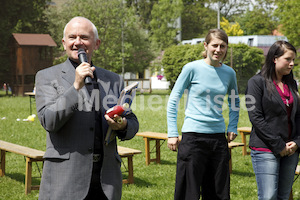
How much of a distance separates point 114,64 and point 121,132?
119ft

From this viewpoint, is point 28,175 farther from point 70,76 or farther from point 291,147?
point 70,76

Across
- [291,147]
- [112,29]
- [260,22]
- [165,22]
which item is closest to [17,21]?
[112,29]

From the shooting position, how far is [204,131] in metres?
4.29

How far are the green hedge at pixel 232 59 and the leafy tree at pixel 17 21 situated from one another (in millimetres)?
13909

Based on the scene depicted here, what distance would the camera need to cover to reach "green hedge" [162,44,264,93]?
36656 millimetres

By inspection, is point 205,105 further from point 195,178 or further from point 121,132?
point 121,132

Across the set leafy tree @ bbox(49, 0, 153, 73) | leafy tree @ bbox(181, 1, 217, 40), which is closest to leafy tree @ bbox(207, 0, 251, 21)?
leafy tree @ bbox(181, 1, 217, 40)

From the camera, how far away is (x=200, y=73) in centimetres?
438

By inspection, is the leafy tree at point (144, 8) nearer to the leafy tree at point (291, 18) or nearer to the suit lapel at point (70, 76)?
the leafy tree at point (291, 18)

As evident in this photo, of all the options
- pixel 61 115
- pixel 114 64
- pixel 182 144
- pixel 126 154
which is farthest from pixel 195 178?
pixel 114 64

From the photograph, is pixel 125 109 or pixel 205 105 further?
pixel 205 105

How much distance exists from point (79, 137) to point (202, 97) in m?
1.87

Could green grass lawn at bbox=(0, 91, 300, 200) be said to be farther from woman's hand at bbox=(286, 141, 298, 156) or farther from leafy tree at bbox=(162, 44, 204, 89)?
leafy tree at bbox=(162, 44, 204, 89)

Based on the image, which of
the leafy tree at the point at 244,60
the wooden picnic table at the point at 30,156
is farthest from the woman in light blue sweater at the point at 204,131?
the leafy tree at the point at 244,60
